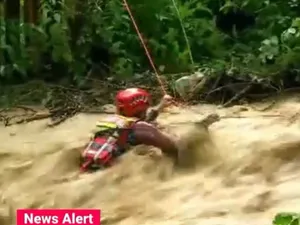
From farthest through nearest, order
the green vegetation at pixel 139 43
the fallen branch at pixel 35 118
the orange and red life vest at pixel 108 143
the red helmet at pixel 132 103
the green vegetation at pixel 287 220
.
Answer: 1. the green vegetation at pixel 139 43
2. the fallen branch at pixel 35 118
3. the red helmet at pixel 132 103
4. the orange and red life vest at pixel 108 143
5. the green vegetation at pixel 287 220

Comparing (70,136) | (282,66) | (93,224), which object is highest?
(282,66)

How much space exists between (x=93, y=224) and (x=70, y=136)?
771 millimetres

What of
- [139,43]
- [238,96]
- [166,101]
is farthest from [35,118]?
[139,43]

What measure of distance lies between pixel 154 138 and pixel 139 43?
4.96 ft

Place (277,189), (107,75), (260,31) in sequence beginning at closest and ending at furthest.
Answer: (277,189), (107,75), (260,31)

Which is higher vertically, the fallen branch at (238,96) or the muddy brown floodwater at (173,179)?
the fallen branch at (238,96)

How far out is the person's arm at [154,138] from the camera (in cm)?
262

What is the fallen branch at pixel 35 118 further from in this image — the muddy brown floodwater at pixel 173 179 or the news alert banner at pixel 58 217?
the news alert banner at pixel 58 217

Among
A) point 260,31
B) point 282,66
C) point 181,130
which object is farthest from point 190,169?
point 260,31

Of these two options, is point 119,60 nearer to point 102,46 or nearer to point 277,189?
point 102,46

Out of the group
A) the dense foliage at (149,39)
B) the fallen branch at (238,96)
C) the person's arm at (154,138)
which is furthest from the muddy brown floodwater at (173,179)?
the dense foliage at (149,39)

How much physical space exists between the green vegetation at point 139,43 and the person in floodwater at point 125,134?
2.40 feet

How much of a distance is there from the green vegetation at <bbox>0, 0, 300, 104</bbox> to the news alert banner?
1.33 meters

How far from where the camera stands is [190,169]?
101 inches
